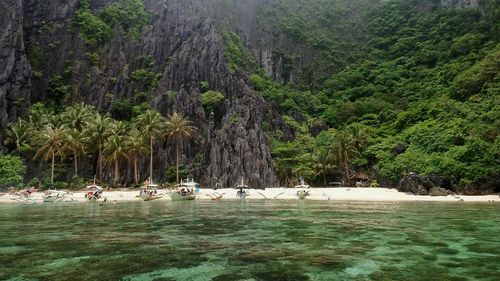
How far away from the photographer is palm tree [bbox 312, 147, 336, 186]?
6831 centimetres

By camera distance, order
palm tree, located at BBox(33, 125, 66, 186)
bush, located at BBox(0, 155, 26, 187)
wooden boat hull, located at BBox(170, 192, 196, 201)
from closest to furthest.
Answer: wooden boat hull, located at BBox(170, 192, 196, 201)
bush, located at BBox(0, 155, 26, 187)
palm tree, located at BBox(33, 125, 66, 186)

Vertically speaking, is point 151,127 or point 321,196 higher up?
point 151,127

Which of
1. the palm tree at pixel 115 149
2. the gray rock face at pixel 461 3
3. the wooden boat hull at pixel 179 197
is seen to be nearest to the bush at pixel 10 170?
the palm tree at pixel 115 149

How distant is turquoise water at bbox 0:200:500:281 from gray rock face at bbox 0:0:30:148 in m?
66.1

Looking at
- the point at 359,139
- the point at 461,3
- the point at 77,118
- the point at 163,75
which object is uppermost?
the point at 461,3

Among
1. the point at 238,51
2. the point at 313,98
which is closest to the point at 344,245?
the point at 313,98

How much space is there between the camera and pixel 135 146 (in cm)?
6744

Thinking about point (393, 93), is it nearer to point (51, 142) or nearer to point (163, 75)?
point (163, 75)

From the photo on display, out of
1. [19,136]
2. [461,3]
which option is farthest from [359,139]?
[461,3]

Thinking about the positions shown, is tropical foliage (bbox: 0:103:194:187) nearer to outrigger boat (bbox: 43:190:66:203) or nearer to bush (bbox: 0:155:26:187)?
bush (bbox: 0:155:26:187)

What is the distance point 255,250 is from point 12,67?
86539 mm

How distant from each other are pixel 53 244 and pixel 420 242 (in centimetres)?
1494

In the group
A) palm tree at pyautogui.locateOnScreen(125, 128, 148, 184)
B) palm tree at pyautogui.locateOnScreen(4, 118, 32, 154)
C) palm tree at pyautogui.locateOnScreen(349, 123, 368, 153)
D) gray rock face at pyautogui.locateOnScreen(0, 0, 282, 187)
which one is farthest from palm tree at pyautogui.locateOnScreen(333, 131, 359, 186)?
palm tree at pyautogui.locateOnScreen(4, 118, 32, 154)

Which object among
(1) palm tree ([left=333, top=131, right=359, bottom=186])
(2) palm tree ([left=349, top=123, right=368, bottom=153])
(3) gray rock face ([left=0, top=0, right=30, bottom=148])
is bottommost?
(1) palm tree ([left=333, top=131, right=359, bottom=186])
